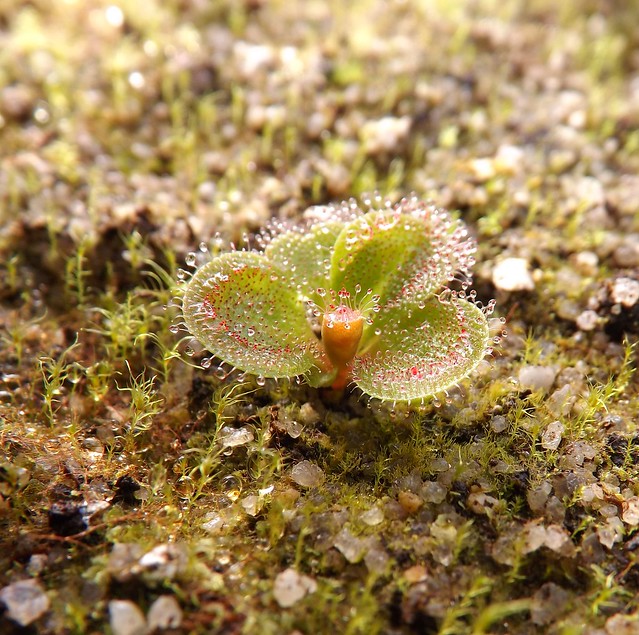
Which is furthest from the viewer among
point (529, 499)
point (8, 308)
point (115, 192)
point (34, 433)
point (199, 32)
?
point (199, 32)

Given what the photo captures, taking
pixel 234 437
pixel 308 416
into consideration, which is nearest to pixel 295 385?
pixel 308 416

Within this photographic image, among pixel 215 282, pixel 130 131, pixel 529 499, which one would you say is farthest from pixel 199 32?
pixel 529 499

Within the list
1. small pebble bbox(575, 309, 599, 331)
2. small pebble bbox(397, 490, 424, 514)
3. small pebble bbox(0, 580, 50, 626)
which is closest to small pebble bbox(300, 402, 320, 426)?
small pebble bbox(397, 490, 424, 514)

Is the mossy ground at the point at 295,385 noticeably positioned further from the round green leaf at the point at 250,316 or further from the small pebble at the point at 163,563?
the round green leaf at the point at 250,316

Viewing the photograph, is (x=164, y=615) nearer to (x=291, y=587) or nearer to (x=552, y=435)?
(x=291, y=587)

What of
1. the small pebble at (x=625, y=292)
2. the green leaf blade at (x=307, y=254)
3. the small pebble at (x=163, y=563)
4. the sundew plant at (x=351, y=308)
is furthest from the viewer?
the small pebble at (x=625, y=292)

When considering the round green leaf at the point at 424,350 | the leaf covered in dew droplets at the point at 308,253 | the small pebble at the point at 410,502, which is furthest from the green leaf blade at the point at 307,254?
the small pebble at the point at 410,502

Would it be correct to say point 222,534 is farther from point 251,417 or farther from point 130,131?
point 130,131
